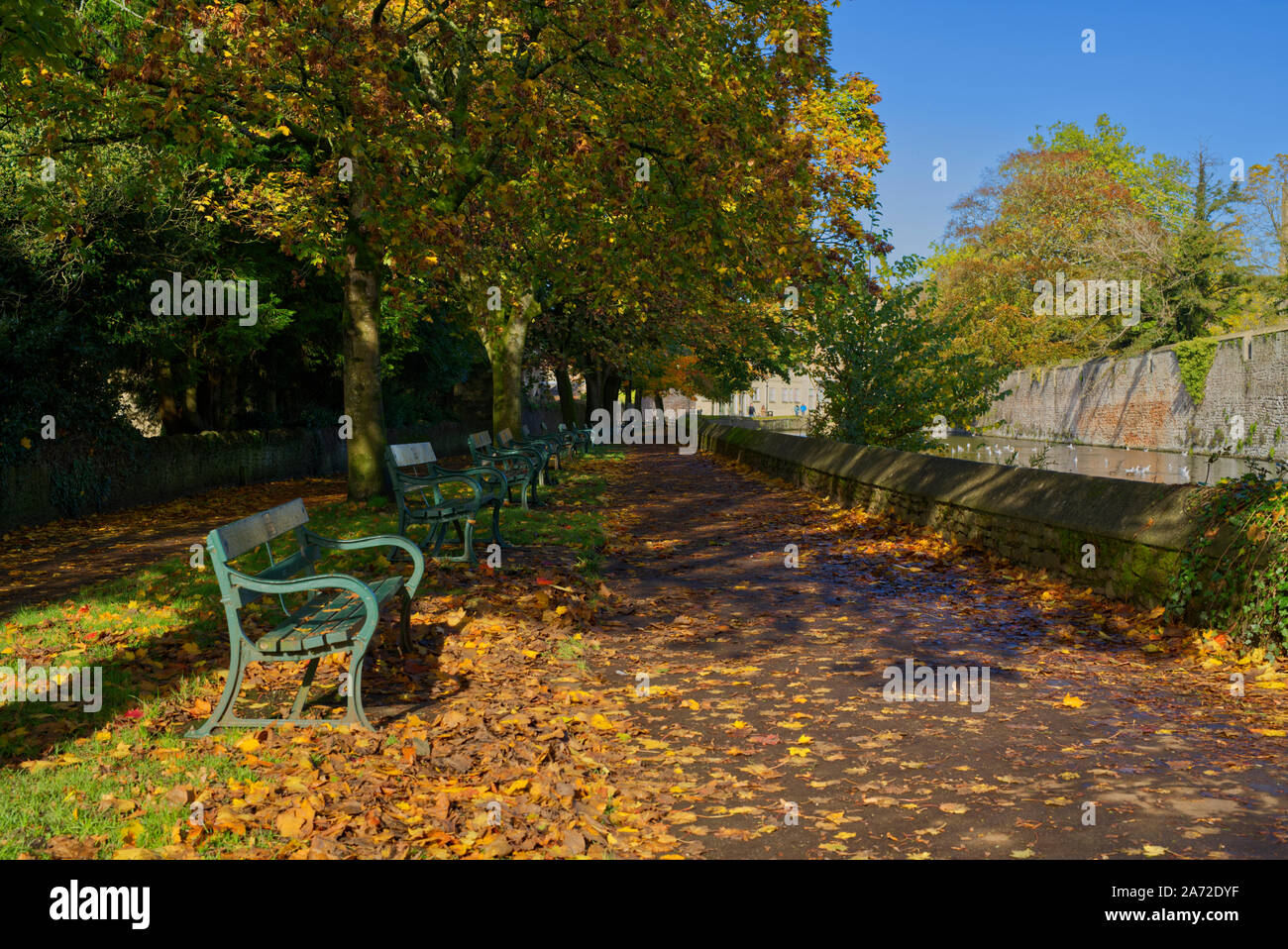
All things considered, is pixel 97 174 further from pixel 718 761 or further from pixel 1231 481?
pixel 1231 481

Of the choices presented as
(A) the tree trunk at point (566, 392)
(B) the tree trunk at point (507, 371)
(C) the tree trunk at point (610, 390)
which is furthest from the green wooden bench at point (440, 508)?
(C) the tree trunk at point (610, 390)

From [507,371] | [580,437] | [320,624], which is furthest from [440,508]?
[580,437]

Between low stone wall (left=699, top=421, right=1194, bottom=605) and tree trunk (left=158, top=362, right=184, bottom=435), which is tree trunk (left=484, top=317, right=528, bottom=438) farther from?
low stone wall (left=699, top=421, right=1194, bottom=605)

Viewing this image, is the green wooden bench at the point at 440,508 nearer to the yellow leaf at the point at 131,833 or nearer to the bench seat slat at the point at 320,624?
the bench seat slat at the point at 320,624

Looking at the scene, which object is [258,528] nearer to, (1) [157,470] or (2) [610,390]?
(1) [157,470]

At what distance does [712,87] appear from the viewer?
46.7 feet

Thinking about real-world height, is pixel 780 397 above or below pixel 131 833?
above

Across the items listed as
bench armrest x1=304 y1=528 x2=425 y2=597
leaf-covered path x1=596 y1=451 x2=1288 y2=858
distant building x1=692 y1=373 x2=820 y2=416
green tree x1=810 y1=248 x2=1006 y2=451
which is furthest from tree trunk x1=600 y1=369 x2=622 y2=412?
distant building x1=692 y1=373 x2=820 y2=416

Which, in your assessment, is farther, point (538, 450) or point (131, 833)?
point (538, 450)

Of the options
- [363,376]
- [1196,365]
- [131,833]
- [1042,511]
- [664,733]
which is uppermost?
[1196,365]

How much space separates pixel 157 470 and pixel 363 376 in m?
7.06

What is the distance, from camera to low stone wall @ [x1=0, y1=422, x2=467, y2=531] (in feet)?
52.5

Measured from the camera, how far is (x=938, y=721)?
20.0 feet

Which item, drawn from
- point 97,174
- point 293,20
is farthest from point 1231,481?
point 97,174
